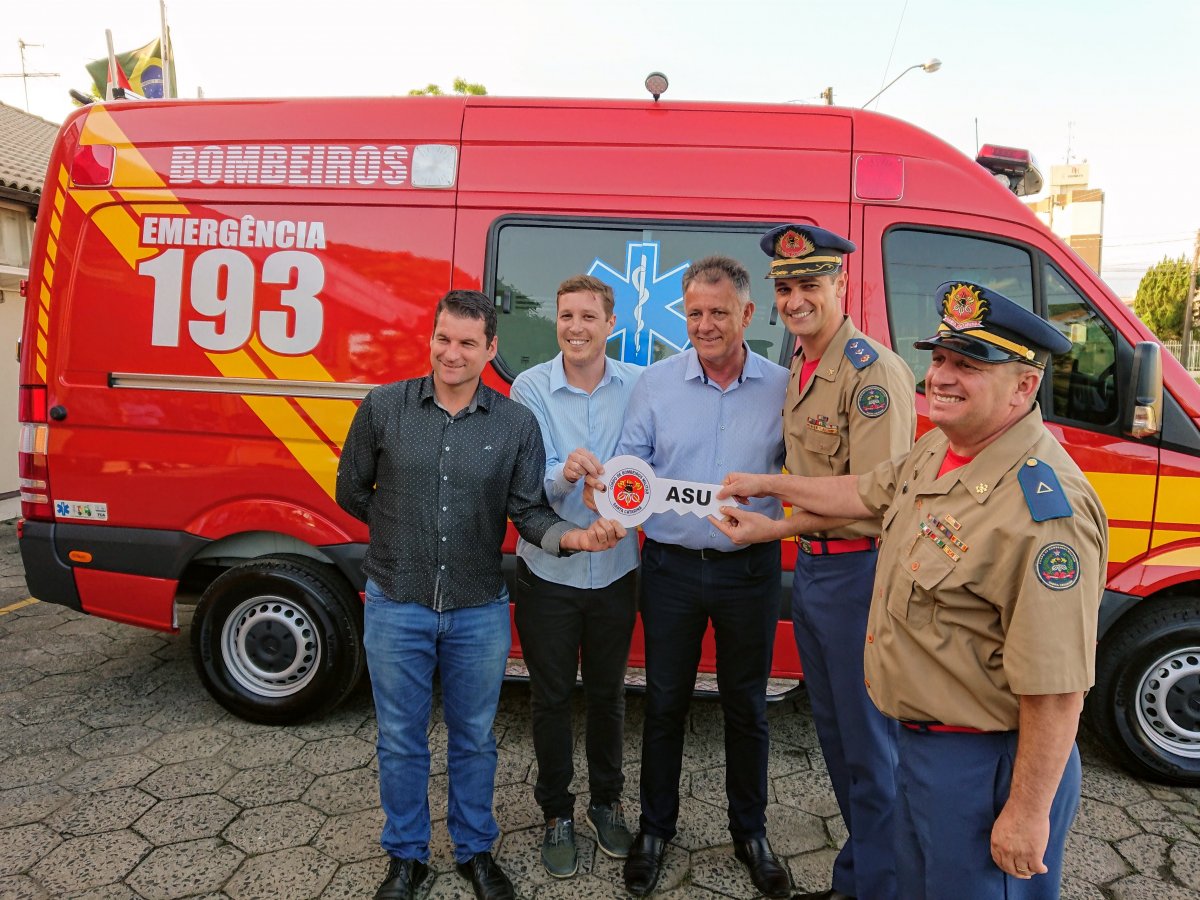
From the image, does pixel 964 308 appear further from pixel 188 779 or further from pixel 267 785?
pixel 188 779

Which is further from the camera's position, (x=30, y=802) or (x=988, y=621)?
(x=30, y=802)

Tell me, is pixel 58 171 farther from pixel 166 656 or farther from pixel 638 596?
pixel 638 596

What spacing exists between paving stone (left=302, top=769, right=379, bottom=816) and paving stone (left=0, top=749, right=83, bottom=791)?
1015mm

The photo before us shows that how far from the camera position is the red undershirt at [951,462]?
1.54 m

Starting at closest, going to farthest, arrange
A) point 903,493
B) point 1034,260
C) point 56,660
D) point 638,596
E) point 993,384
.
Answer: point 993,384, point 903,493, point 638,596, point 1034,260, point 56,660

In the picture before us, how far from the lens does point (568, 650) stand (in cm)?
251

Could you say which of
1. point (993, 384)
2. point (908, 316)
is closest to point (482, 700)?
point (993, 384)

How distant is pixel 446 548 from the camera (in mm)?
2262

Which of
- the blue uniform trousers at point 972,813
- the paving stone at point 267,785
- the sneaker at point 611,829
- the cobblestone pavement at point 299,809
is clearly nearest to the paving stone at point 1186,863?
the cobblestone pavement at point 299,809

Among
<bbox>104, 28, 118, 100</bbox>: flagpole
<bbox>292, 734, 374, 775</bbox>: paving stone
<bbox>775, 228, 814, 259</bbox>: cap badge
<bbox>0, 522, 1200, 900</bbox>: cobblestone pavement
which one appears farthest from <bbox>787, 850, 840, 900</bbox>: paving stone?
<bbox>104, 28, 118, 100</bbox>: flagpole

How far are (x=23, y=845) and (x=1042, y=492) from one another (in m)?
3.20

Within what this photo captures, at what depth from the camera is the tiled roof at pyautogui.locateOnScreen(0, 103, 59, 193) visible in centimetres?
879

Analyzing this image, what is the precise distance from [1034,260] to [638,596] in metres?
2.03

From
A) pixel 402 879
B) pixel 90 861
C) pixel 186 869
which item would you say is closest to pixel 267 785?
pixel 186 869
